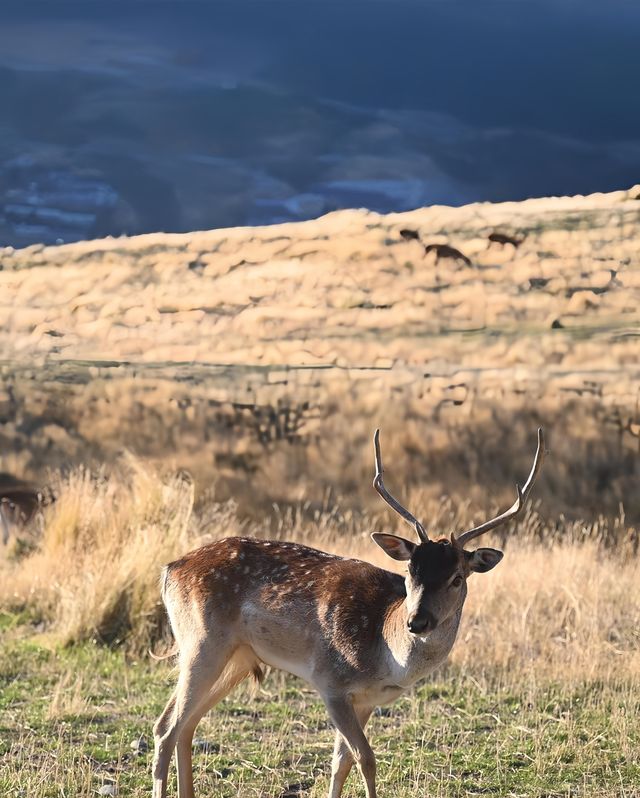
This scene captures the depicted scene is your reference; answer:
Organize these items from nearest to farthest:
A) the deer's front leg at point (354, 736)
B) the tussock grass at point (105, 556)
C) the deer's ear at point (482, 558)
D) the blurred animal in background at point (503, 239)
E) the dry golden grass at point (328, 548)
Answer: the deer's front leg at point (354, 736)
the deer's ear at point (482, 558)
the dry golden grass at point (328, 548)
the tussock grass at point (105, 556)
the blurred animal in background at point (503, 239)

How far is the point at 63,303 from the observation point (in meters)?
16.6

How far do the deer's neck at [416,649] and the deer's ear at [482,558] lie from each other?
22cm

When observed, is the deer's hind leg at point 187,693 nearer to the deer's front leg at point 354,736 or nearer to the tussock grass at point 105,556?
the deer's front leg at point 354,736

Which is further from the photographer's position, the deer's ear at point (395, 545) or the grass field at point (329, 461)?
the grass field at point (329, 461)

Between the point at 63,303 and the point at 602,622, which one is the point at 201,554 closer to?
the point at 602,622

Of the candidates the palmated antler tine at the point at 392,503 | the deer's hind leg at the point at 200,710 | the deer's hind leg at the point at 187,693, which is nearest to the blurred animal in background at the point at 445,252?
the palmated antler tine at the point at 392,503

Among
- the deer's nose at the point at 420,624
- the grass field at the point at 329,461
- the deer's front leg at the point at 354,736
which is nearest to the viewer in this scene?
the deer's nose at the point at 420,624

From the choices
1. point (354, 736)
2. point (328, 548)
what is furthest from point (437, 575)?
point (328, 548)

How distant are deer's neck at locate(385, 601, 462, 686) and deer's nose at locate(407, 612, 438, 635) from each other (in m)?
0.21

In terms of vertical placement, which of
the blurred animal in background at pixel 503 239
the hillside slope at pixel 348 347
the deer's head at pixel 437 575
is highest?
the blurred animal in background at pixel 503 239

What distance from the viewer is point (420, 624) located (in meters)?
5.13

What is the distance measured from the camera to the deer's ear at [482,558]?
5.54m

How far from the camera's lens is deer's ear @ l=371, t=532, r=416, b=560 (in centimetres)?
559

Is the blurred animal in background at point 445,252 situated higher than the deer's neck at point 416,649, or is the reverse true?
the blurred animal in background at point 445,252
